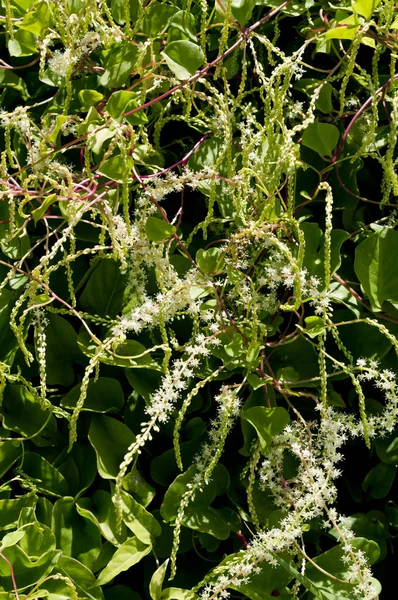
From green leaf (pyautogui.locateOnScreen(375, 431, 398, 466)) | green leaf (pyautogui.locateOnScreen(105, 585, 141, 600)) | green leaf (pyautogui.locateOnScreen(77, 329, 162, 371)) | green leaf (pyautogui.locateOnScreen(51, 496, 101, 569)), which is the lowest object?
green leaf (pyautogui.locateOnScreen(105, 585, 141, 600))

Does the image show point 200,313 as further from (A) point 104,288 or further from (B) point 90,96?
(B) point 90,96

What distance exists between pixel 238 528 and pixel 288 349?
0.85 feet

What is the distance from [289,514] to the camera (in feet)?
2.82

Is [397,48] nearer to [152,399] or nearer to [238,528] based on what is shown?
[152,399]

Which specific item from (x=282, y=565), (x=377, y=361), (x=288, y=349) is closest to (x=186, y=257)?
(x=288, y=349)

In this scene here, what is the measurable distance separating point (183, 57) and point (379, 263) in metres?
0.38

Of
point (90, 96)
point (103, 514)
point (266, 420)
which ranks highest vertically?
point (90, 96)

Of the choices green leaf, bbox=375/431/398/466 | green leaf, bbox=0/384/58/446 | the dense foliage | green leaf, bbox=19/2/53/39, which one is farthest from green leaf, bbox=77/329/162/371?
green leaf, bbox=19/2/53/39

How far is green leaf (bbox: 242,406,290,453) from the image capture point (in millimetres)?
863

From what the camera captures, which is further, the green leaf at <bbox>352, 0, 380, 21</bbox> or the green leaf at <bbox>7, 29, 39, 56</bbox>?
the green leaf at <bbox>7, 29, 39, 56</bbox>

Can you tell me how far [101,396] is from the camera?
37.7 inches

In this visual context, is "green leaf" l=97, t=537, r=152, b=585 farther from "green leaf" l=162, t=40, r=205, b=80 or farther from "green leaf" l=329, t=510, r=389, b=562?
"green leaf" l=162, t=40, r=205, b=80

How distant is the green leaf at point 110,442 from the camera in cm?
91

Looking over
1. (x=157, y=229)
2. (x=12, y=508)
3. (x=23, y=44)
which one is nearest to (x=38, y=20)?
(x=23, y=44)
